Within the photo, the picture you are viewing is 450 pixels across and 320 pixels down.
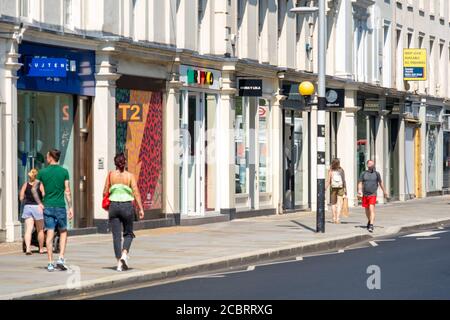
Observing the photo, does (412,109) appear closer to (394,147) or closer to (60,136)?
(394,147)

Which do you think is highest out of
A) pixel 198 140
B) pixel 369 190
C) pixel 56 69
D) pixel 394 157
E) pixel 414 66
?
pixel 414 66

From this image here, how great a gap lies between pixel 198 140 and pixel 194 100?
113 cm

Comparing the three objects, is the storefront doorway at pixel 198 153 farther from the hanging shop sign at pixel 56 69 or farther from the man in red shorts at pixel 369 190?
the hanging shop sign at pixel 56 69

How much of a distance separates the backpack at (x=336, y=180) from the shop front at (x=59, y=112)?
8.58 metres

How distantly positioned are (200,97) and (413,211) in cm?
1200

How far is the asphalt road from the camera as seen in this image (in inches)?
698

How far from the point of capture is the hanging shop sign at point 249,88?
39031 millimetres

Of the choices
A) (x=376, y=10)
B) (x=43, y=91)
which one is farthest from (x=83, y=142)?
(x=376, y=10)

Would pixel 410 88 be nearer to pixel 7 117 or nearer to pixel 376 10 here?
pixel 376 10

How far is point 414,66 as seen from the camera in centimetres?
5697

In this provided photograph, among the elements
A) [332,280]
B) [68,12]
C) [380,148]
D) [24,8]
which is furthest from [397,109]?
[332,280]

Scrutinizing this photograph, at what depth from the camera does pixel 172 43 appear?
34.9 metres

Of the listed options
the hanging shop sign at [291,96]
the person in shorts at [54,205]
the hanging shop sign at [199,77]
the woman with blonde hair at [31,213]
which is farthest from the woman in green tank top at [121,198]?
the hanging shop sign at [291,96]

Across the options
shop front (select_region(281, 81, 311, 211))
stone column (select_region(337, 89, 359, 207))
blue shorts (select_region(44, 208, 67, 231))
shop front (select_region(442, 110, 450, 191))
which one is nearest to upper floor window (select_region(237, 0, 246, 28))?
shop front (select_region(281, 81, 311, 211))
